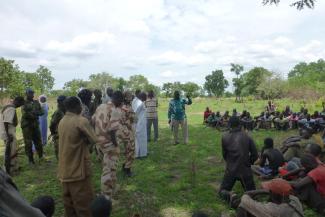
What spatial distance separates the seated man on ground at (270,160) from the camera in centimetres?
722

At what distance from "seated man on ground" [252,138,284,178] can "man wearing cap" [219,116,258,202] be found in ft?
4.48

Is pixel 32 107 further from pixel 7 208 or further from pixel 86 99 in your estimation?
pixel 7 208

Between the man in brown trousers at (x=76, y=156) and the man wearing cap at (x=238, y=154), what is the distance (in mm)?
2456

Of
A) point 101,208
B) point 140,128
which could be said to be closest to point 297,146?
point 140,128

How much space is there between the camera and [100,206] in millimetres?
3375

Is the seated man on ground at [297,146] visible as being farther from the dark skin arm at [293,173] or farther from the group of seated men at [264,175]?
the dark skin arm at [293,173]

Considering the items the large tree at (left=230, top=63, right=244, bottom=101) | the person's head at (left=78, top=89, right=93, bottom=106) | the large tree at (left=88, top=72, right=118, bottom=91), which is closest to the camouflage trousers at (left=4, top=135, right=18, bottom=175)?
the person's head at (left=78, top=89, right=93, bottom=106)

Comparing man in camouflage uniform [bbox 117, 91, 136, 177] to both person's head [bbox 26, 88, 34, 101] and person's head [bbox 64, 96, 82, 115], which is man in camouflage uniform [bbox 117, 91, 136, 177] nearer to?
person's head [bbox 26, 88, 34, 101]

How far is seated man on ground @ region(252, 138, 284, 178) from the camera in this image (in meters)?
7.22

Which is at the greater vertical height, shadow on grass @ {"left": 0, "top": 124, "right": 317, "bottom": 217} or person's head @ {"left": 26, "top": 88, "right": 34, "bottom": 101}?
person's head @ {"left": 26, "top": 88, "right": 34, "bottom": 101}

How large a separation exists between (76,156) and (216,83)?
187 ft

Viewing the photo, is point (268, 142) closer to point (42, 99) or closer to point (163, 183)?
point (163, 183)

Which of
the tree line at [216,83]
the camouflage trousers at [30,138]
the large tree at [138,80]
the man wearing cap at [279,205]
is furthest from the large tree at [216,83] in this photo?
the man wearing cap at [279,205]

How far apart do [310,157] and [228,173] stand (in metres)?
1.35
